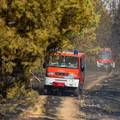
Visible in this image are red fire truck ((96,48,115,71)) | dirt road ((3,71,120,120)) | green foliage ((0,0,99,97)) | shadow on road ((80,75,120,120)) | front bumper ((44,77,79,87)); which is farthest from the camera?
red fire truck ((96,48,115,71))

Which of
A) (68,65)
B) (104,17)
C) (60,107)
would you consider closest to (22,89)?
(60,107)

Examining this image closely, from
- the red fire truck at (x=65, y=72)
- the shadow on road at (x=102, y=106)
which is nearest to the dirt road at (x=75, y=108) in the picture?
the shadow on road at (x=102, y=106)

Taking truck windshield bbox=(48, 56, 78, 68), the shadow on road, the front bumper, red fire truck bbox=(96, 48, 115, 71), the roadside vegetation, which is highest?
the roadside vegetation

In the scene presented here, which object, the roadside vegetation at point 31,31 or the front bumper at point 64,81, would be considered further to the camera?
the front bumper at point 64,81

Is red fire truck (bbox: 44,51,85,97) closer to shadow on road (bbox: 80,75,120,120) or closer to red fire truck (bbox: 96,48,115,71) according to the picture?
shadow on road (bbox: 80,75,120,120)

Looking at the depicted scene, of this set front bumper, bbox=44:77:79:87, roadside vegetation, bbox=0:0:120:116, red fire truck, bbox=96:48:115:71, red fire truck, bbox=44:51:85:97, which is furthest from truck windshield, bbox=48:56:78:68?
red fire truck, bbox=96:48:115:71

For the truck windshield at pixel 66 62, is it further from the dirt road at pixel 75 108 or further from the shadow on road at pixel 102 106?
the shadow on road at pixel 102 106

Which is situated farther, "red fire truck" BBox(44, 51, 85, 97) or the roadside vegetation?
"red fire truck" BBox(44, 51, 85, 97)

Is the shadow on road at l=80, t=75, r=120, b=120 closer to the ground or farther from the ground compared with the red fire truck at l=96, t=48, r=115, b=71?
farther from the ground

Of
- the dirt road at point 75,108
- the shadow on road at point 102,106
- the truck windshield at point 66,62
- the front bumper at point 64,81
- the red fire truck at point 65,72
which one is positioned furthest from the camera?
the front bumper at point 64,81

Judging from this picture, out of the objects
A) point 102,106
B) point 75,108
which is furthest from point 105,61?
point 75,108

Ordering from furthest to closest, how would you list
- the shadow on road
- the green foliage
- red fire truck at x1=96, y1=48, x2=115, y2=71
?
red fire truck at x1=96, y1=48, x2=115, y2=71 → the shadow on road → the green foliage

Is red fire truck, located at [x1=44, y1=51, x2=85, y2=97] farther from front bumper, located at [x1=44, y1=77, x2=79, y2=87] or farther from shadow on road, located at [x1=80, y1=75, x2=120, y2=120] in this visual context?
shadow on road, located at [x1=80, y1=75, x2=120, y2=120]

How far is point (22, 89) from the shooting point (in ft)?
62.0
